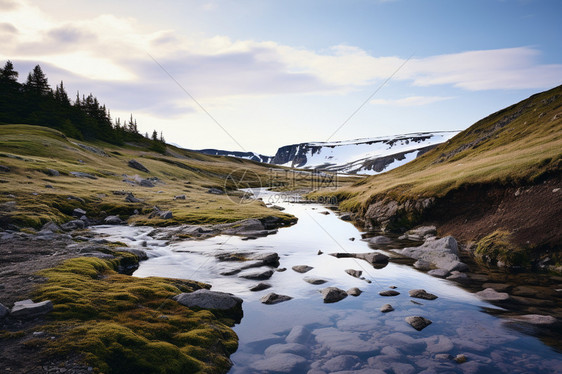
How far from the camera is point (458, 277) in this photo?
2419 cm

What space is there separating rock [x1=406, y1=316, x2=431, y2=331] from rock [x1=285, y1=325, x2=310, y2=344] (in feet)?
18.3

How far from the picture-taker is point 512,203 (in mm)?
32062

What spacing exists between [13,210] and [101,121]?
520 feet

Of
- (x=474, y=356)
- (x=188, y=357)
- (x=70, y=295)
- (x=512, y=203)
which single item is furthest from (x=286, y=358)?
(x=512, y=203)

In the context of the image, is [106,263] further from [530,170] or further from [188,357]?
→ [530,170]

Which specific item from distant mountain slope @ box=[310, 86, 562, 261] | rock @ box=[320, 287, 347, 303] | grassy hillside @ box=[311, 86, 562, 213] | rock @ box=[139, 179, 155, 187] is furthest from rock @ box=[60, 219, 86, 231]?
rock @ box=[139, 179, 155, 187]

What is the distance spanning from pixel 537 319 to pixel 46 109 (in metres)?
187

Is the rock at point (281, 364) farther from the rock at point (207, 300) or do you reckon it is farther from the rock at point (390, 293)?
the rock at point (390, 293)

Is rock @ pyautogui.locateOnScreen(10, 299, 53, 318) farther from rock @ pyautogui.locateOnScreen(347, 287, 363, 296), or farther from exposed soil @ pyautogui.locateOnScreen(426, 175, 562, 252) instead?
exposed soil @ pyautogui.locateOnScreen(426, 175, 562, 252)

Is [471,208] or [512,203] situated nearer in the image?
[512,203]

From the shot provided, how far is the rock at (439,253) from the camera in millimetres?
27606

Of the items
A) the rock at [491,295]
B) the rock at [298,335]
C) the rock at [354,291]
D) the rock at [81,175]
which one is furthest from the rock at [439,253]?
the rock at [81,175]

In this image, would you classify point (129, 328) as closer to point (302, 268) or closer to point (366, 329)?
point (366, 329)

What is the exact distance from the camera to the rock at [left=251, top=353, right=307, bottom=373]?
1298 centimetres
